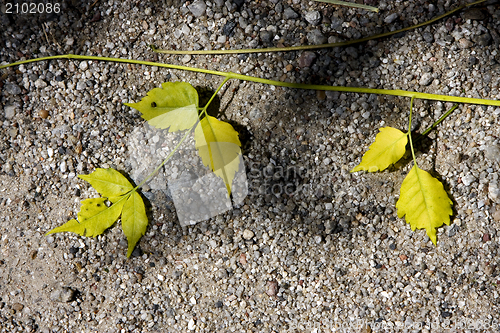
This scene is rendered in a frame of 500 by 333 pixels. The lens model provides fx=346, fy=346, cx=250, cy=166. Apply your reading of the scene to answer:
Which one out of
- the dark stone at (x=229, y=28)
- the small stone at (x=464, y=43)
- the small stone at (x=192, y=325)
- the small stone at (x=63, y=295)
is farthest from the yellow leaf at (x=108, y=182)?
the small stone at (x=464, y=43)

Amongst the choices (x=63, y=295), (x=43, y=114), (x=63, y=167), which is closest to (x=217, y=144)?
(x=63, y=167)

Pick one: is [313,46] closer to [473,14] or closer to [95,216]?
[473,14]

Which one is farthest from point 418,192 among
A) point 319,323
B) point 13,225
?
point 13,225

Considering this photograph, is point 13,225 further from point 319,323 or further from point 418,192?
point 418,192

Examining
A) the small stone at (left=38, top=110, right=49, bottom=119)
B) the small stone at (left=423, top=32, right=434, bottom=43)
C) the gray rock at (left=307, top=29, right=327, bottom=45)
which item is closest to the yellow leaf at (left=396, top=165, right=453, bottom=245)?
the small stone at (left=423, top=32, right=434, bottom=43)

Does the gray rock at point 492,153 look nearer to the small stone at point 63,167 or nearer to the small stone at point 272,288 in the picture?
the small stone at point 272,288

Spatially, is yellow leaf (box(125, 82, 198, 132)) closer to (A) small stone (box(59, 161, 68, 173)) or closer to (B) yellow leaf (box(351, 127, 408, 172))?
(A) small stone (box(59, 161, 68, 173))
